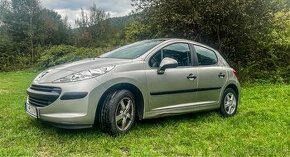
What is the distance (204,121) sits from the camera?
23.2 feet

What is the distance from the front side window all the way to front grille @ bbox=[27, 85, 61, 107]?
5.55 feet

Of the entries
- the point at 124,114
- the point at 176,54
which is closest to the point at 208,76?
the point at 176,54

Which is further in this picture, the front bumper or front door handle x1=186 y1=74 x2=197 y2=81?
front door handle x1=186 y1=74 x2=197 y2=81

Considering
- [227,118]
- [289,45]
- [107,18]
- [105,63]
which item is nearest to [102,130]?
[105,63]

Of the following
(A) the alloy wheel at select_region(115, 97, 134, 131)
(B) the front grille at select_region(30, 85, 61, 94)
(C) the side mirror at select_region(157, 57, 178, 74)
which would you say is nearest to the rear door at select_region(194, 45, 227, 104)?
(C) the side mirror at select_region(157, 57, 178, 74)

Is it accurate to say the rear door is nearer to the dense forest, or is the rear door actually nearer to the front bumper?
the front bumper

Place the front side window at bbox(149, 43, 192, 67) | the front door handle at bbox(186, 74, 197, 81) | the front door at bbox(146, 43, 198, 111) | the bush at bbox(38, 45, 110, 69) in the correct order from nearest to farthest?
the front door at bbox(146, 43, 198, 111) < the front side window at bbox(149, 43, 192, 67) < the front door handle at bbox(186, 74, 197, 81) < the bush at bbox(38, 45, 110, 69)

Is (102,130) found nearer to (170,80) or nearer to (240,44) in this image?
(170,80)

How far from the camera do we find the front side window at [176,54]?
6346 mm

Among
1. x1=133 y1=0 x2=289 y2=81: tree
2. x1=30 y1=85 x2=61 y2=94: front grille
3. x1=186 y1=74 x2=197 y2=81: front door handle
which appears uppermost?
x1=133 y1=0 x2=289 y2=81: tree

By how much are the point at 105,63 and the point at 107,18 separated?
3425cm

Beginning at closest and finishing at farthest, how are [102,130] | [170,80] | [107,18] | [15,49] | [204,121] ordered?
[102,130]
[170,80]
[204,121]
[15,49]
[107,18]

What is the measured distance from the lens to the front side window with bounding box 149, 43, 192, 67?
635cm

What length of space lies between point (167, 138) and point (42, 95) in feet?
6.35
